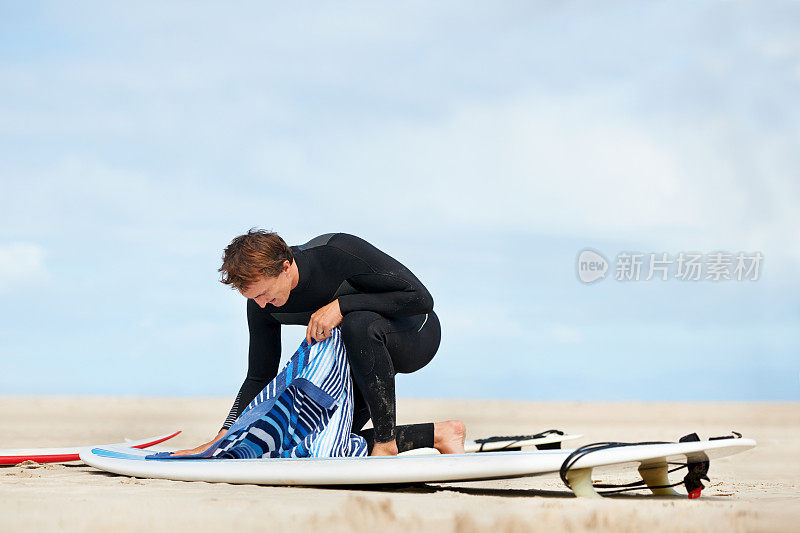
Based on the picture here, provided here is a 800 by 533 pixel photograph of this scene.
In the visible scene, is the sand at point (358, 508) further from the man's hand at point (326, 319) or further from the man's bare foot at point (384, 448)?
the man's hand at point (326, 319)

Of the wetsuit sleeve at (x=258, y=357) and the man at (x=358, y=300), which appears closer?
the man at (x=358, y=300)

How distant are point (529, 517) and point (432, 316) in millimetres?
1309

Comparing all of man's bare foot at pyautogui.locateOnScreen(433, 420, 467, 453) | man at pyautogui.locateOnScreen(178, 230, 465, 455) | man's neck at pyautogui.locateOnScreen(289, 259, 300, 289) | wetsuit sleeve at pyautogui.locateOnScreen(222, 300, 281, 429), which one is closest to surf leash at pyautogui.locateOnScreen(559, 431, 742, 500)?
man's bare foot at pyautogui.locateOnScreen(433, 420, 467, 453)

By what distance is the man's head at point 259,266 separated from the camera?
3033mm

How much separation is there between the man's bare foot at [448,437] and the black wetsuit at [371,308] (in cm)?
4

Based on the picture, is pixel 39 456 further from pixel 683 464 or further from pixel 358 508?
pixel 683 464

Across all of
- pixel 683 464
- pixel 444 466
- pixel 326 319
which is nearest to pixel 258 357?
pixel 326 319

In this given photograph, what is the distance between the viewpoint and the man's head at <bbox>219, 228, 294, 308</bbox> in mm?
3033

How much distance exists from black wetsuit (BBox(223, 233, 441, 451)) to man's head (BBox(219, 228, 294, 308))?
0.28ft

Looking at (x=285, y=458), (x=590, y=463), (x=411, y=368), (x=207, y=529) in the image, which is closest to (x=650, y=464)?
(x=590, y=463)

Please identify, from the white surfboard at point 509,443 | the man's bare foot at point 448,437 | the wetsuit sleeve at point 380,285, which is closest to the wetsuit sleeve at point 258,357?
the wetsuit sleeve at point 380,285

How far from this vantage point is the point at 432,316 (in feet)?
11.6

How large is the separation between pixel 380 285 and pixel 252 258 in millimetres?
537

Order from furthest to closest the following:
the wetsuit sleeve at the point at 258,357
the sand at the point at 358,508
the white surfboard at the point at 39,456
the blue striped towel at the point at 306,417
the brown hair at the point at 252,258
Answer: the white surfboard at the point at 39,456
the wetsuit sleeve at the point at 258,357
the blue striped towel at the point at 306,417
the brown hair at the point at 252,258
the sand at the point at 358,508
